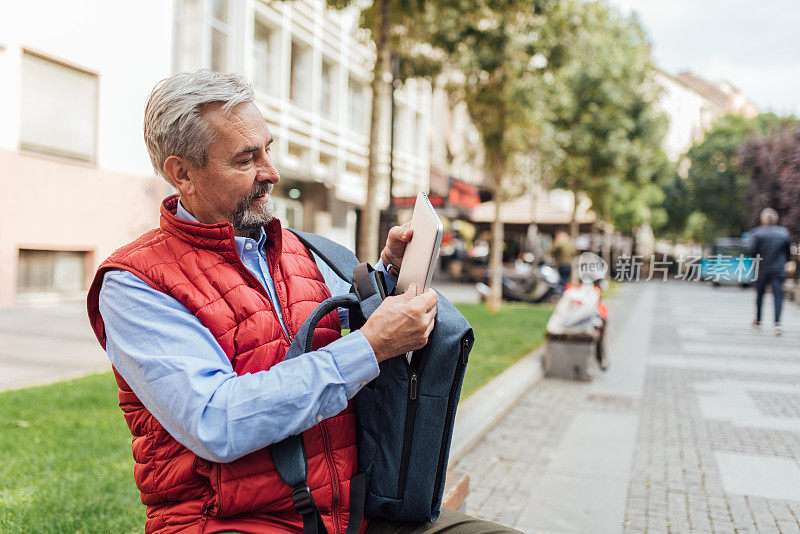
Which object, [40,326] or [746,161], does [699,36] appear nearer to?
[746,161]

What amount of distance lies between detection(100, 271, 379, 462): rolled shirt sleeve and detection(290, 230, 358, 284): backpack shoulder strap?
1.59ft

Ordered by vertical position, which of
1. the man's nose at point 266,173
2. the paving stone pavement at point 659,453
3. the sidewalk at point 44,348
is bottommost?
the sidewalk at point 44,348

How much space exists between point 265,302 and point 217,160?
1.25 ft

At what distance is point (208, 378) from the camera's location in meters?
1.50

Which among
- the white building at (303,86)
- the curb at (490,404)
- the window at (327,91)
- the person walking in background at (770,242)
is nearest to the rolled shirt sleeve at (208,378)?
the curb at (490,404)

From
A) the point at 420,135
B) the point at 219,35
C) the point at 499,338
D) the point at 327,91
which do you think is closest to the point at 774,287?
the point at 499,338

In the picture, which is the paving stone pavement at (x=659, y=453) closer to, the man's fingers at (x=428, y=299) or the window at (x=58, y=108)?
the man's fingers at (x=428, y=299)

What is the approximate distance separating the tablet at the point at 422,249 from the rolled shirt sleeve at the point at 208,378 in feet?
0.80

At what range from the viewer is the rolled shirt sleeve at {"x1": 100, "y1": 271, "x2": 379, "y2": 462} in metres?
1.46

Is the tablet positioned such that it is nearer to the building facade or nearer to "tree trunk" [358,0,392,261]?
"tree trunk" [358,0,392,261]

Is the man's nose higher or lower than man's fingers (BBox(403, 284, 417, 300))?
higher

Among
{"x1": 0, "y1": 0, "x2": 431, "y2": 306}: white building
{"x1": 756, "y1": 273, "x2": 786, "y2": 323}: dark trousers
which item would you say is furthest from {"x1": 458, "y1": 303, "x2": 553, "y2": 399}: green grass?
{"x1": 756, "y1": 273, "x2": 786, "y2": 323}: dark trousers

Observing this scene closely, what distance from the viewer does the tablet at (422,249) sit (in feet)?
5.39

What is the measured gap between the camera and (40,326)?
387 inches
